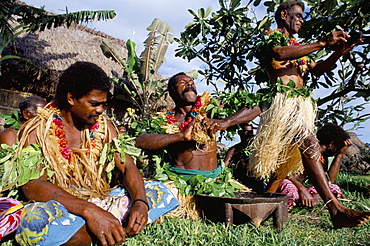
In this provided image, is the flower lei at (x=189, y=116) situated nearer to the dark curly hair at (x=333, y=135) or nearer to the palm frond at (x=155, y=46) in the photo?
the dark curly hair at (x=333, y=135)

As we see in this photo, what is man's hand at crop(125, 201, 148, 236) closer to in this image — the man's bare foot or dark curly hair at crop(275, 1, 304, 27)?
the man's bare foot

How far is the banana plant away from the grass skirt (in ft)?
14.6

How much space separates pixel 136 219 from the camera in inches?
69.7

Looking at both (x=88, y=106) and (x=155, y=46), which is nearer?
(x=88, y=106)

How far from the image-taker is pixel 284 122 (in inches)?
112

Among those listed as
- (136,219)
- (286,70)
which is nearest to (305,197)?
(286,70)

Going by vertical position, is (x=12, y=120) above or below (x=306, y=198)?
above

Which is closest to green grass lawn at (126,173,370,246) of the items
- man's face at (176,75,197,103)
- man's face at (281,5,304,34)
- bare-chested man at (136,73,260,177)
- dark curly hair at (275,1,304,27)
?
bare-chested man at (136,73,260,177)

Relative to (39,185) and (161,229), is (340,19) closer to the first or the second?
(161,229)

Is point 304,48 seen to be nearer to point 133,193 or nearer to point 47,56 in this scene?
point 133,193

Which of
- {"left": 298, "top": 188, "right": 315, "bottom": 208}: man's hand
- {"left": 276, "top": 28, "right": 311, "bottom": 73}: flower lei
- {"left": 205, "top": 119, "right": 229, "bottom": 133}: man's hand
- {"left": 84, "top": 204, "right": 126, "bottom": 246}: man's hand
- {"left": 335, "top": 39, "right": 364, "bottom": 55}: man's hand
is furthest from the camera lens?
{"left": 298, "top": 188, "right": 315, "bottom": 208}: man's hand

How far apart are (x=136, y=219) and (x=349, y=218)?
1501 millimetres

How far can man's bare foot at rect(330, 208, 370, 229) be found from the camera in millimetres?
2071

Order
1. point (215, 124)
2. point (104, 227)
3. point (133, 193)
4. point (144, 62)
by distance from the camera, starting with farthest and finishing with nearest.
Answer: point (144, 62) < point (215, 124) < point (133, 193) < point (104, 227)
